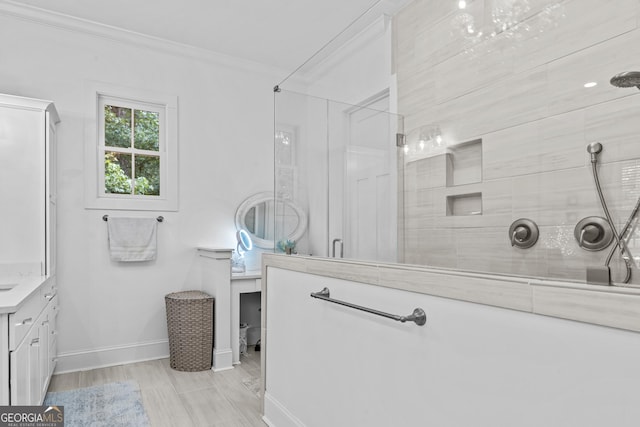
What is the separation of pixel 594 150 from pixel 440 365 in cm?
69

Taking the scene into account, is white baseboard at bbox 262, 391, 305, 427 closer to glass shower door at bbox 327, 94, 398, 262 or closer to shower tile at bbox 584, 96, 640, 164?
glass shower door at bbox 327, 94, 398, 262

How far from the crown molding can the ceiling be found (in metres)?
0.04

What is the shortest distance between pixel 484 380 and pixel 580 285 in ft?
1.09

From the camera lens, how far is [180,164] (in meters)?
3.41

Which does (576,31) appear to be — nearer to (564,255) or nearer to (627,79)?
(627,79)

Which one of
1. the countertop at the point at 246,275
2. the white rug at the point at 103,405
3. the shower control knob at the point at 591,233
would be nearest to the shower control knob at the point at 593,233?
the shower control knob at the point at 591,233

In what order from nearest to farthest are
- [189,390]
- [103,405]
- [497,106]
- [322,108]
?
[497,106] < [322,108] < [103,405] < [189,390]

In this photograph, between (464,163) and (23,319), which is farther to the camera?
(23,319)

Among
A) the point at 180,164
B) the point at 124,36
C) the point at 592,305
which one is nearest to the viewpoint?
the point at 592,305

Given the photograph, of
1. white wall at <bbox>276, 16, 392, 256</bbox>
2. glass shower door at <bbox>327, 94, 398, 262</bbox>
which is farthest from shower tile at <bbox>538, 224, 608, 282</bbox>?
white wall at <bbox>276, 16, 392, 256</bbox>

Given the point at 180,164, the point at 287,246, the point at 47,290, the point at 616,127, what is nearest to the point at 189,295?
the point at 47,290

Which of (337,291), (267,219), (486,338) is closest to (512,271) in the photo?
(486,338)

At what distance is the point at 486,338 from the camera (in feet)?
3.23

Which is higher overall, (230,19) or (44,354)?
(230,19)
